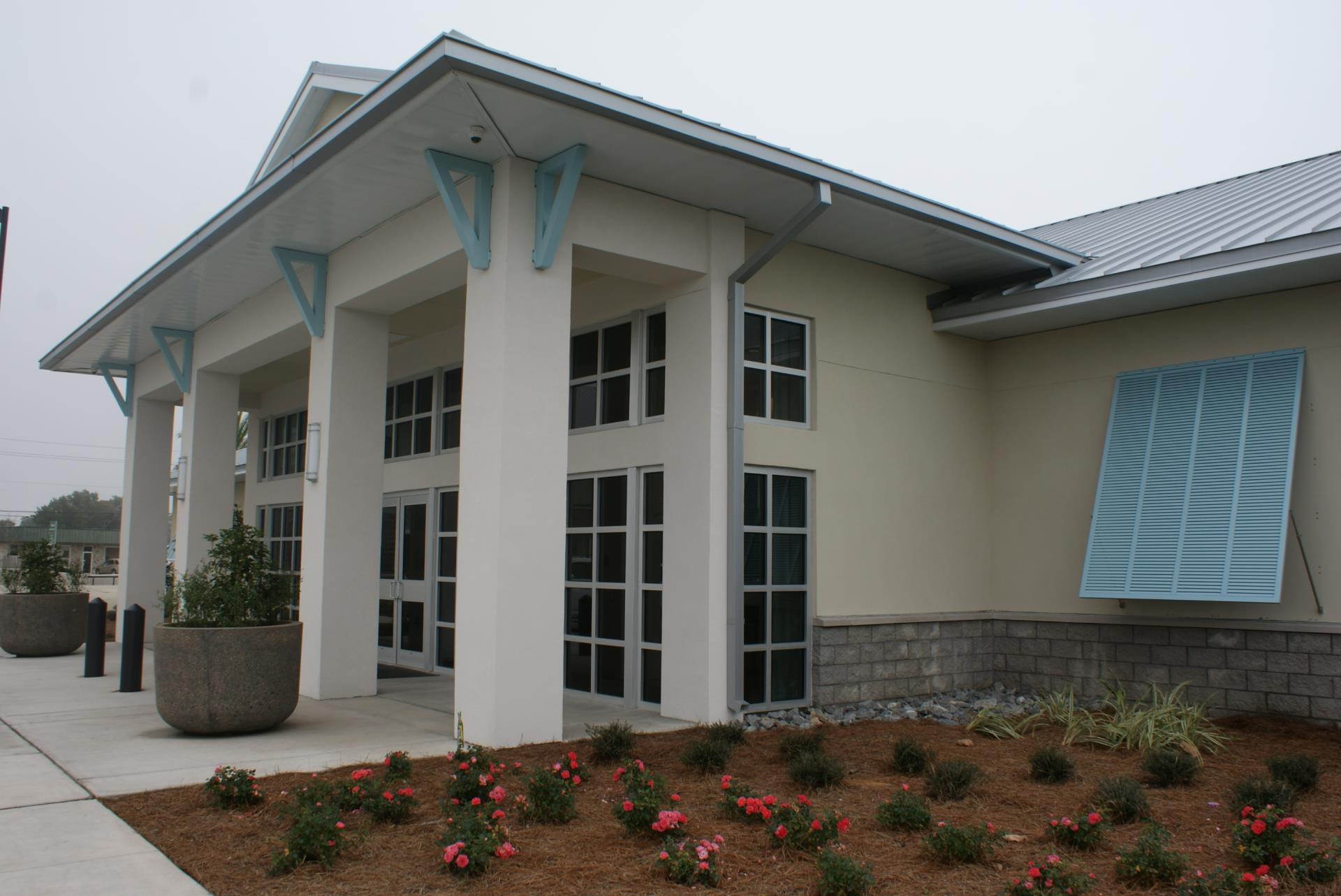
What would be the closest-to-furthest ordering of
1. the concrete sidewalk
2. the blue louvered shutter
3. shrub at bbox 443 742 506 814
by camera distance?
the concrete sidewalk, shrub at bbox 443 742 506 814, the blue louvered shutter

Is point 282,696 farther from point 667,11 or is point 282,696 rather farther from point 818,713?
A: point 667,11

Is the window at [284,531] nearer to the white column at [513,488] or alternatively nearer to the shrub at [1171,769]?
the white column at [513,488]

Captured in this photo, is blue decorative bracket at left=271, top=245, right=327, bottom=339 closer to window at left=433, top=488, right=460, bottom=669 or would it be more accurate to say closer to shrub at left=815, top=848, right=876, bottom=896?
window at left=433, top=488, right=460, bottom=669

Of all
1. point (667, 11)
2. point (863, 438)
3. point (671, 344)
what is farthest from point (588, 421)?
point (667, 11)

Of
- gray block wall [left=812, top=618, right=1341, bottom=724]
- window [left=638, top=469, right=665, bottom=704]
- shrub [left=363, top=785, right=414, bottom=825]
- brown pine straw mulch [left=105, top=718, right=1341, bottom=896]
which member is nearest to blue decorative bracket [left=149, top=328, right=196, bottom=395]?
window [left=638, top=469, right=665, bottom=704]

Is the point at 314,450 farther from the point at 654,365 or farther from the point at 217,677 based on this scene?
the point at 654,365

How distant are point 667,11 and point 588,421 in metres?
42.9

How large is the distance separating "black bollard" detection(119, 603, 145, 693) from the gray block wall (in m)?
6.94

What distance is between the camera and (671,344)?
30.2ft

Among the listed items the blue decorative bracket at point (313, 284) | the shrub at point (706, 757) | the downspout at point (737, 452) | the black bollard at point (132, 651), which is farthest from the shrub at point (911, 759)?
the black bollard at point (132, 651)

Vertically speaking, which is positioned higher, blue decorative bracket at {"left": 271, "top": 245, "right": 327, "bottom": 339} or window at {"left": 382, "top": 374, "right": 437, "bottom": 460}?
blue decorative bracket at {"left": 271, "top": 245, "right": 327, "bottom": 339}

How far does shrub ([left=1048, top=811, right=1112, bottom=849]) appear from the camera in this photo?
5.03 m

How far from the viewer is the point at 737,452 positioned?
8.80m

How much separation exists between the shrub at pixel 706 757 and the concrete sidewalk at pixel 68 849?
126 inches
